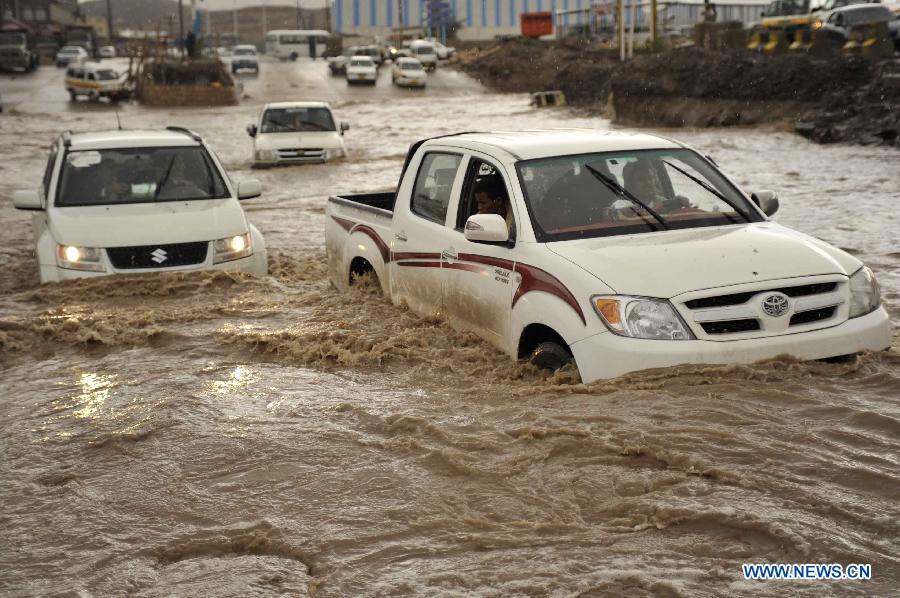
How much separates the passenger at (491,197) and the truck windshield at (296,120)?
1693 centimetres

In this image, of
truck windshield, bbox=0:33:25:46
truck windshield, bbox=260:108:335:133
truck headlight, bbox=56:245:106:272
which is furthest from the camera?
truck windshield, bbox=0:33:25:46

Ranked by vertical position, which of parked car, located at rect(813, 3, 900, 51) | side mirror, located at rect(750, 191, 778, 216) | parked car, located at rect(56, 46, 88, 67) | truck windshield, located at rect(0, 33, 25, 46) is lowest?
side mirror, located at rect(750, 191, 778, 216)

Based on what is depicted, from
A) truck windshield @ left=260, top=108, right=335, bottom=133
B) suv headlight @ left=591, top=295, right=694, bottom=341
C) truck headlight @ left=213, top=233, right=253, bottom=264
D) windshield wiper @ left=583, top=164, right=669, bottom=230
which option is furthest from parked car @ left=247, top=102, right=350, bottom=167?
suv headlight @ left=591, top=295, right=694, bottom=341

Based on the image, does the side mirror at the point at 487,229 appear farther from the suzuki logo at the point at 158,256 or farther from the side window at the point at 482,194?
the suzuki logo at the point at 158,256

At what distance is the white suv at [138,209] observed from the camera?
31.3ft

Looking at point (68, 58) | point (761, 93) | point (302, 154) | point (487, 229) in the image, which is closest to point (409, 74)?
point (761, 93)

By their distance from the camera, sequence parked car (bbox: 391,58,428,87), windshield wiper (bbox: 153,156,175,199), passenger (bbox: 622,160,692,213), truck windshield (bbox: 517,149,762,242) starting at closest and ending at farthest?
truck windshield (bbox: 517,149,762,242), passenger (bbox: 622,160,692,213), windshield wiper (bbox: 153,156,175,199), parked car (bbox: 391,58,428,87)

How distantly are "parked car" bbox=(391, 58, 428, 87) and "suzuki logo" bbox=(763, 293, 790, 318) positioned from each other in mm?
53008

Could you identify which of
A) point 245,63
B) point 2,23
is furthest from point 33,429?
point 2,23

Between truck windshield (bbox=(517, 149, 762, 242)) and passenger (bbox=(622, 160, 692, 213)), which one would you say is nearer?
truck windshield (bbox=(517, 149, 762, 242))

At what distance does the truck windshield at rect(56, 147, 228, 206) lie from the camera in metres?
10.2

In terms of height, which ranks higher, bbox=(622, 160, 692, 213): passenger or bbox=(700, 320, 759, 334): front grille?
bbox=(622, 160, 692, 213): passenger

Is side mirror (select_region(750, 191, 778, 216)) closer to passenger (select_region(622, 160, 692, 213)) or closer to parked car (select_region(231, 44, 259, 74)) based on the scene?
passenger (select_region(622, 160, 692, 213))

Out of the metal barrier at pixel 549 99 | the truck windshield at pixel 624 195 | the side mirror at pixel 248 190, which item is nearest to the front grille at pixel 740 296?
the truck windshield at pixel 624 195
